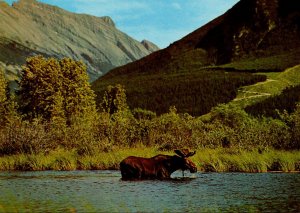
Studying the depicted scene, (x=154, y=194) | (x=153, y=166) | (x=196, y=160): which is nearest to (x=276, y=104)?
(x=196, y=160)

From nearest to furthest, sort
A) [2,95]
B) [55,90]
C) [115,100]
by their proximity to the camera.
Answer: [55,90]
[2,95]
[115,100]

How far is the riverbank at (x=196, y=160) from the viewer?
95.3 feet

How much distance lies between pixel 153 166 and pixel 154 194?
253 inches

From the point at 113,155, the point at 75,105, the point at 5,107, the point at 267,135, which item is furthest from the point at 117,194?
the point at 5,107

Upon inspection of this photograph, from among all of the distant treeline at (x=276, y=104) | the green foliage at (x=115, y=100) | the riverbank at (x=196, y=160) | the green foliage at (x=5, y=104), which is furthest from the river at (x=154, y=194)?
the distant treeline at (x=276, y=104)

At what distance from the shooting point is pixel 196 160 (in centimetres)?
3120

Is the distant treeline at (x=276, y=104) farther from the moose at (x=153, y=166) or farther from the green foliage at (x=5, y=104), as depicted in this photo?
the moose at (x=153, y=166)

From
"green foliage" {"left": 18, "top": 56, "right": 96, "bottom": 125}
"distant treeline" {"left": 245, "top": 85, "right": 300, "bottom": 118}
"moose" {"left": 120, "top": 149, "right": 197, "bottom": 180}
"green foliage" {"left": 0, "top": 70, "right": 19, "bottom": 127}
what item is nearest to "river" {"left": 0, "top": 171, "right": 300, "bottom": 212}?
"moose" {"left": 120, "top": 149, "right": 197, "bottom": 180}

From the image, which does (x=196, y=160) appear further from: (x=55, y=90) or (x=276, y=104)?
(x=276, y=104)

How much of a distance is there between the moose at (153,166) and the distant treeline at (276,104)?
154761 millimetres

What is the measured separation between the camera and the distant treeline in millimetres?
178000

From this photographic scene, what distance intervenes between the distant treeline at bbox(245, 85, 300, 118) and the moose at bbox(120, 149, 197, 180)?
508ft

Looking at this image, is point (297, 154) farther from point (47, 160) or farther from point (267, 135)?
point (47, 160)

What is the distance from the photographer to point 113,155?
110 feet
